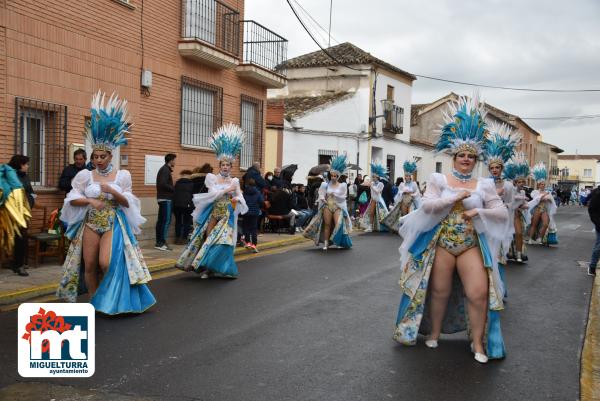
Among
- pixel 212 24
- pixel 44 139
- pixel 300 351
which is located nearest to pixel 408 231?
pixel 300 351

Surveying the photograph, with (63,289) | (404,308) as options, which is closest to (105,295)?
(63,289)

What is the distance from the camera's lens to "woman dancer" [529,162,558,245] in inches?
614

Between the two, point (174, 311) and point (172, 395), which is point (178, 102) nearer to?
point (174, 311)

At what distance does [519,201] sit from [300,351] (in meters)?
7.67

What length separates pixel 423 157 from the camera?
129 ft

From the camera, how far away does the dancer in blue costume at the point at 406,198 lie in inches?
756

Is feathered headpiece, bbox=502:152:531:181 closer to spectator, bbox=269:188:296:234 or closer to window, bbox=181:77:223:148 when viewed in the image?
spectator, bbox=269:188:296:234

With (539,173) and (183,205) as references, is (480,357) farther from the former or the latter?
(539,173)

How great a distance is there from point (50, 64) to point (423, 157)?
1180 inches

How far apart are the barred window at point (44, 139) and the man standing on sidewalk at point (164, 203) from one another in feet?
6.78

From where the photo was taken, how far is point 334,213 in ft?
47.8

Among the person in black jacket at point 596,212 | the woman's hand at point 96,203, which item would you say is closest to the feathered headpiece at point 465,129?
the woman's hand at point 96,203

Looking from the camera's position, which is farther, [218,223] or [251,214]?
[251,214]

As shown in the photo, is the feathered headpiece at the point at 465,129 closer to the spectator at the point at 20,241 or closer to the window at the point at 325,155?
the spectator at the point at 20,241
